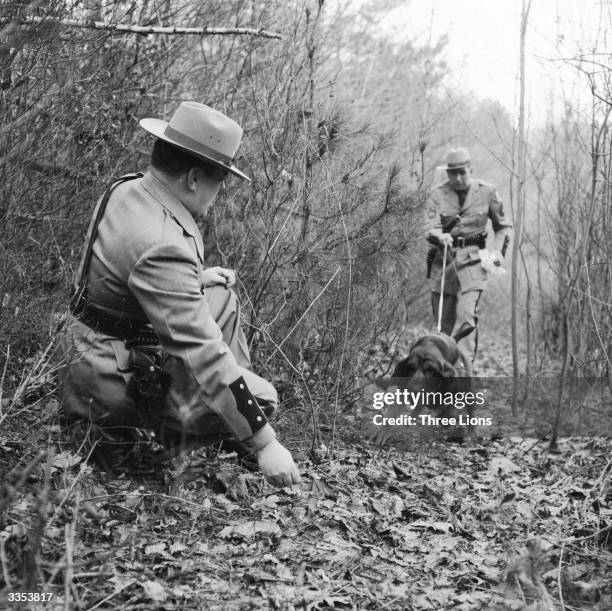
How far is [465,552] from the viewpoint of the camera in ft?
10.7

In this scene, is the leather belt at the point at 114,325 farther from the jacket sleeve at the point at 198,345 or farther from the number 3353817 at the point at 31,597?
the number 3353817 at the point at 31,597

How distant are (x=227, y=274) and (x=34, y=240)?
119 cm

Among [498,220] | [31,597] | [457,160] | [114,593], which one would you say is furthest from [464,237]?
[31,597]

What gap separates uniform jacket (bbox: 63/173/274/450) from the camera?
9.11 ft

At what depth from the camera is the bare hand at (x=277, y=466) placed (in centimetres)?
271

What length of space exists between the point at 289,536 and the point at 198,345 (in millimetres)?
979

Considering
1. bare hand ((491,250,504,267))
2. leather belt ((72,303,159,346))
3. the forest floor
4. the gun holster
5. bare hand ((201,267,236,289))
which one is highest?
bare hand ((491,250,504,267))

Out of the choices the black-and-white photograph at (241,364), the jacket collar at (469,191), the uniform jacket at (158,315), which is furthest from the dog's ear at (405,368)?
the uniform jacket at (158,315)

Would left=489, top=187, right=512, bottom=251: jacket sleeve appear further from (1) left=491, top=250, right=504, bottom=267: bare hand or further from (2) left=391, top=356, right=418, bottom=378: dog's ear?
(2) left=391, top=356, right=418, bottom=378: dog's ear

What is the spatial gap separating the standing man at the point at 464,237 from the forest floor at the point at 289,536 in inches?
135

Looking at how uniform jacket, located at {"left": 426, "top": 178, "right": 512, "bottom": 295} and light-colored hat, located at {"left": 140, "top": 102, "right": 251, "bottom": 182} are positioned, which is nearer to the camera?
light-colored hat, located at {"left": 140, "top": 102, "right": 251, "bottom": 182}

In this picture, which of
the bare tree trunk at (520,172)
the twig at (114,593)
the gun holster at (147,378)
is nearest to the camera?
the twig at (114,593)

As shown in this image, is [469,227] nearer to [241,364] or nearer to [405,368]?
[405,368]

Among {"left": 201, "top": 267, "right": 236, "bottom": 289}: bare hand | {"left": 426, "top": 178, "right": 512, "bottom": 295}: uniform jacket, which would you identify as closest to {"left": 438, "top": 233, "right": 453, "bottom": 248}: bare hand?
{"left": 426, "top": 178, "right": 512, "bottom": 295}: uniform jacket
